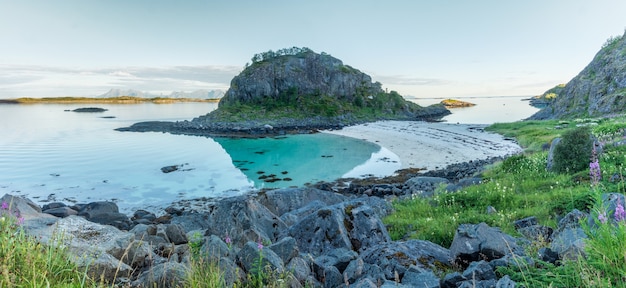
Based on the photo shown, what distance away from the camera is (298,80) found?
124438 millimetres

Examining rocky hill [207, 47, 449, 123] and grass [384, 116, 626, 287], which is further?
rocky hill [207, 47, 449, 123]

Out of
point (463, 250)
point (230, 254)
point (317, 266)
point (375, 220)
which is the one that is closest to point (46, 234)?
point (230, 254)

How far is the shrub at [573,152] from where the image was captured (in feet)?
44.9

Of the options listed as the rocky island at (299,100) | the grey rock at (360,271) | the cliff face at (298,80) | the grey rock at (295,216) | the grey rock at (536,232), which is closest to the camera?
the grey rock at (360,271)

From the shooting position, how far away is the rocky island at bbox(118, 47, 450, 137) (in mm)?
88312

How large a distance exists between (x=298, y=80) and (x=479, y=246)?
12128 cm

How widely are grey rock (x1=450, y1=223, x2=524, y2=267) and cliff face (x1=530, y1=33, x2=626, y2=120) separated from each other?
47.7m

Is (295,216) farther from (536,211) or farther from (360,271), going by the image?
(536,211)

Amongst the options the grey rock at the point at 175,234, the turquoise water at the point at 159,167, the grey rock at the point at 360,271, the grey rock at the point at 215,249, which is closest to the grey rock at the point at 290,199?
the grey rock at the point at 175,234

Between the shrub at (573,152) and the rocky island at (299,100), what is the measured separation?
220 ft

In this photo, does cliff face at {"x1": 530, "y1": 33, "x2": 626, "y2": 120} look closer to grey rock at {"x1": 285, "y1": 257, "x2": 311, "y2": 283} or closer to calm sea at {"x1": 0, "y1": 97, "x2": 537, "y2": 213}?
calm sea at {"x1": 0, "y1": 97, "x2": 537, "y2": 213}

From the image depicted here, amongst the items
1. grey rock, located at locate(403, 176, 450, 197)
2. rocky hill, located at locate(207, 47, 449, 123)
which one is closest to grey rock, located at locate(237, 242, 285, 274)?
grey rock, located at locate(403, 176, 450, 197)

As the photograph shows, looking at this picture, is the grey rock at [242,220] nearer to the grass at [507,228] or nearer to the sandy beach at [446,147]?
the grass at [507,228]

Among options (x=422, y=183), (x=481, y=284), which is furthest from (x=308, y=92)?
(x=481, y=284)
